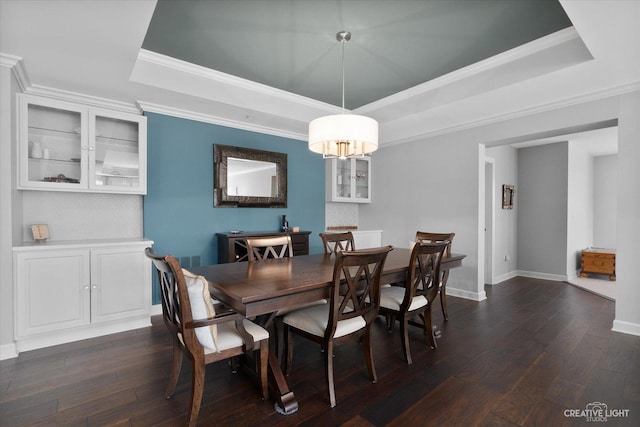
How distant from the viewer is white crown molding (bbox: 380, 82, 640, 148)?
310 centimetres

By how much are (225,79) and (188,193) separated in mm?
1426

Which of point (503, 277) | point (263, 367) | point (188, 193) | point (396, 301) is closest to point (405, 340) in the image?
point (396, 301)

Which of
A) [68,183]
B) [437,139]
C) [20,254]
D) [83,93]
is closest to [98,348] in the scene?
[20,254]

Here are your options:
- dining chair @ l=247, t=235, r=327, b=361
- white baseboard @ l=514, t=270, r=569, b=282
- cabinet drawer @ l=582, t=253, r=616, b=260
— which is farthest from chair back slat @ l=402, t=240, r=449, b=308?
cabinet drawer @ l=582, t=253, r=616, b=260

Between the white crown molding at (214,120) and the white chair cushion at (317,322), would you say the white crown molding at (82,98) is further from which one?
the white chair cushion at (317,322)

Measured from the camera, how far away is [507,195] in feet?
18.8

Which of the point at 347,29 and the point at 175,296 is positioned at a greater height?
the point at 347,29

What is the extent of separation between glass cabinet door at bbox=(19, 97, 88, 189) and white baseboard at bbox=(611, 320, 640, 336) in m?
5.53

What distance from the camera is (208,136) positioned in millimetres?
4016

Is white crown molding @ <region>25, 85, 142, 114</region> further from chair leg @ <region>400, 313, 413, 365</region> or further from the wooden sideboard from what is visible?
chair leg @ <region>400, 313, 413, 365</region>

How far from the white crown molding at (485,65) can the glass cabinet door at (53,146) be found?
346 cm

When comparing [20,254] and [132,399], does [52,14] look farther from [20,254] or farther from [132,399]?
[132,399]

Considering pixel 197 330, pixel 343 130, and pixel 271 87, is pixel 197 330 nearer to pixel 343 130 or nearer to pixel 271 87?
pixel 343 130

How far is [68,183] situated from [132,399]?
2.25 m
